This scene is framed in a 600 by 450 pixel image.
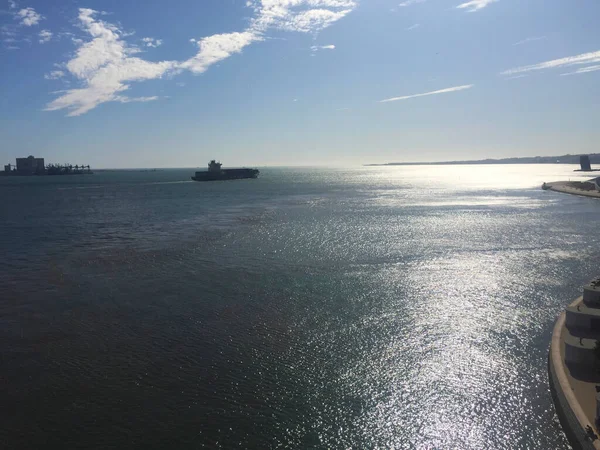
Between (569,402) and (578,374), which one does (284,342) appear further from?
(578,374)

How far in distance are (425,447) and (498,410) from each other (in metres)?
3.28

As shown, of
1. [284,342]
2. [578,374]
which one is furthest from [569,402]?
[284,342]

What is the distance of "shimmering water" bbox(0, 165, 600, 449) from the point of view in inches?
Answer: 544

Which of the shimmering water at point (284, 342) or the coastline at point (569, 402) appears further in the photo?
the shimmering water at point (284, 342)

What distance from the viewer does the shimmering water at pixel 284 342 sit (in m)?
13.8

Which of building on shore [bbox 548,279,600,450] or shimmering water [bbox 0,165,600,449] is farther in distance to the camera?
shimmering water [bbox 0,165,600,449]

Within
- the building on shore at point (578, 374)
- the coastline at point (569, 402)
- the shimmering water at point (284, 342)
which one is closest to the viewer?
the coastline at point (569, 402)

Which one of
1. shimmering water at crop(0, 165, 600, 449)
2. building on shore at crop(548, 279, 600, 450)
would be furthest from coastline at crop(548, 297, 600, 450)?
shimmering water at crop(0, 165, 600, 449)

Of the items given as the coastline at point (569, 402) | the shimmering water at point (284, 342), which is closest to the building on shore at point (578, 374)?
the coastline at point (569, 402)

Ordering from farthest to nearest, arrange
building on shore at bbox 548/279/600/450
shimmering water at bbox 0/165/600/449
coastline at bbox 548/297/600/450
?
shimmering water at bbox 0/165/600/449 < building on shore at bbox 548/279/600/450 < coastline at bbox 548/297/600/450

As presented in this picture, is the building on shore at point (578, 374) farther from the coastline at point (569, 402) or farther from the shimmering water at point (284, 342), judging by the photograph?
the shimmering water at point (284, 342)

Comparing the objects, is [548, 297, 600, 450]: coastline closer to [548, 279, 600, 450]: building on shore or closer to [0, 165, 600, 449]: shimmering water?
[548, 279, 600, 450]: building on shore

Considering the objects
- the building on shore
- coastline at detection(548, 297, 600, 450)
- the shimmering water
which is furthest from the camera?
the shimmering water

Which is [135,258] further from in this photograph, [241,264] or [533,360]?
[533,360]
